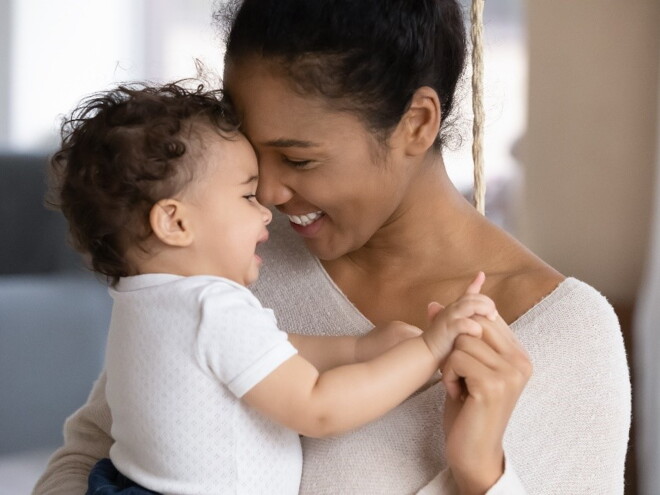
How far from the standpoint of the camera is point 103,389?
1.62 metres

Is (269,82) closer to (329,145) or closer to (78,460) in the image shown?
(329,145)

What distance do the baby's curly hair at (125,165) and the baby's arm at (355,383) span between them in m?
0.25

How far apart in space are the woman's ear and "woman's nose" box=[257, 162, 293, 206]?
187 mm

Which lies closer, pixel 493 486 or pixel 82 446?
pixel 493 486

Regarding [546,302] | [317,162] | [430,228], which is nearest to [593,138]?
[430,228]

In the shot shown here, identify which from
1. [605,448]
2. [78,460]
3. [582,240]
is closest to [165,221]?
[78,460]

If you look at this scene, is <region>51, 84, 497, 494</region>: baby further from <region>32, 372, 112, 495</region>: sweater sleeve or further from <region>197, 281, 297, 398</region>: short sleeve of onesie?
<region>32, 372, 112, 495</region>: sweater sleeve

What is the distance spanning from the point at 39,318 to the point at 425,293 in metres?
2.23

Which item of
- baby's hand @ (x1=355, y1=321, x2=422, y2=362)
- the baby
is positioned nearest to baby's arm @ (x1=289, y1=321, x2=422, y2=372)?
baby's hand @ (x1=355, y1=321, x2=422, y2=362)

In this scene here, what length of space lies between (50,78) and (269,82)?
2.23 m

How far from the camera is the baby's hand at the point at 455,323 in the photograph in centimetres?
121

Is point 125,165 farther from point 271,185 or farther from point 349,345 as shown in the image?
point 349,345

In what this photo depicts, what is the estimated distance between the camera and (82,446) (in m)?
1.58

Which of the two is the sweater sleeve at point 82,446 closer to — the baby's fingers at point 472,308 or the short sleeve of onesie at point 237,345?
the short sleeve of onesie at point 237,345
